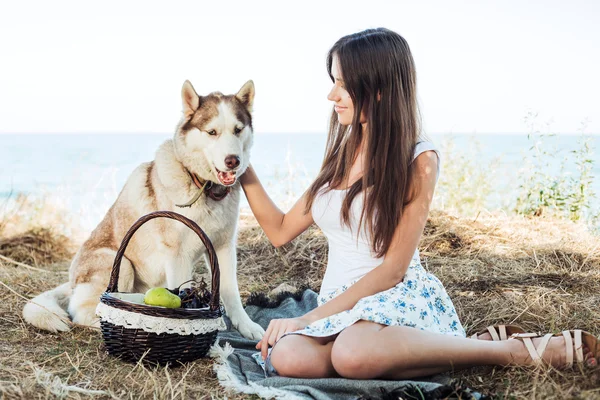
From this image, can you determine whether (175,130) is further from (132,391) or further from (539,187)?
(539,187)

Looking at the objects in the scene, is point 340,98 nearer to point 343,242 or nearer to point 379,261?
point 343,242

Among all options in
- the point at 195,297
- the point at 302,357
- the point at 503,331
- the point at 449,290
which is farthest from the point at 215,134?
the point at 449,290

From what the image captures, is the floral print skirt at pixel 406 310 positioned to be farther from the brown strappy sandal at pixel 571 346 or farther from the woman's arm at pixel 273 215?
the woman's arm at pixel 273 215

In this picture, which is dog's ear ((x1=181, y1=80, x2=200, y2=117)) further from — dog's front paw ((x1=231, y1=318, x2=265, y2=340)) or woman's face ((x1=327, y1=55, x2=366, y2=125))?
dog's front paw ((x1=231, y1=318, x2=265, y2=340))

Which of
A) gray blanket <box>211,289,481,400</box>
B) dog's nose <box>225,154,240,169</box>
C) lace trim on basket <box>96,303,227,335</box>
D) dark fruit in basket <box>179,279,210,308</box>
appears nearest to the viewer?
gray blanket <box>211,289,481,400</box>

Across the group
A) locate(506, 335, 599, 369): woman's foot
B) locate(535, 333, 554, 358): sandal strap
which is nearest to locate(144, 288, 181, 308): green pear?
locate(506, 335, 599, 369): woman's foot

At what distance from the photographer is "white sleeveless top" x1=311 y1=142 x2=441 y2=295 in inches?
98.0

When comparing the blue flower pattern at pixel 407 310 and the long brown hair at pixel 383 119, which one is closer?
the blue flower pattern at pixel 407 310

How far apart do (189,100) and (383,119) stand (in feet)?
3.82

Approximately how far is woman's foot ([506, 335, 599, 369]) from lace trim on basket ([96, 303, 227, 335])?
1.35 metres

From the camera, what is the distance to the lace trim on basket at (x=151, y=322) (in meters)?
2.36

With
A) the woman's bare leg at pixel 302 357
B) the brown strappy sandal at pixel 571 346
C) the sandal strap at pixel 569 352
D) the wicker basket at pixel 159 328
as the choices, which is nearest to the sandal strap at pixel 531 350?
the brown strappy sandal at pixel 571 346

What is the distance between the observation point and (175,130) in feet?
10.4

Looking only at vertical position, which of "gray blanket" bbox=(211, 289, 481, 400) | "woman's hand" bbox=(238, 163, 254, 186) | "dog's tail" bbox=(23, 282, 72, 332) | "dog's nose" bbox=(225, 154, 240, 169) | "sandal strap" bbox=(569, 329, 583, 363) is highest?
"dog's nose" bbox=(225, 154, 240, 169)
